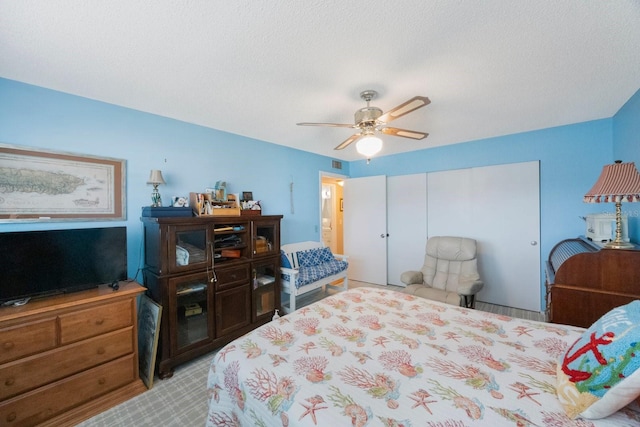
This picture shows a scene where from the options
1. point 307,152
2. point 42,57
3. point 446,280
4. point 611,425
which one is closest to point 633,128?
point 446,280

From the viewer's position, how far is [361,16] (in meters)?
1.29

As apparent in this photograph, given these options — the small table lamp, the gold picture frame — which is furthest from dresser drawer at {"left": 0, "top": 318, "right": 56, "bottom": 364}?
the small table lamp

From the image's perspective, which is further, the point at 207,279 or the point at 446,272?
the point at 446,272

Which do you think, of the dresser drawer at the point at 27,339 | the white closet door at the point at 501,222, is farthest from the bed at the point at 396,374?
the white closet door at the point at 501,222

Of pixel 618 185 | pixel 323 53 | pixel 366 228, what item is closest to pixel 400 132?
pixel 323 53

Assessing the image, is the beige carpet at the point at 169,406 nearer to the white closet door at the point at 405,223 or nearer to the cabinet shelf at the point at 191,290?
the cabinet shelf at the point at 191,290

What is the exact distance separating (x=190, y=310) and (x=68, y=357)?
838mm

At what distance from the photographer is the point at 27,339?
1.57 meters

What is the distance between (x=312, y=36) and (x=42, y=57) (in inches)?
67.3

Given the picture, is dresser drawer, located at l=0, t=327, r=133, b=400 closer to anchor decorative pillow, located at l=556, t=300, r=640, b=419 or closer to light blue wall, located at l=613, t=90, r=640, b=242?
anchor decorative pillow, located at l=556, t=300, r=640, b=419

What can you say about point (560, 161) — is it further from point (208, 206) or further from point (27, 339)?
point (27, 339)

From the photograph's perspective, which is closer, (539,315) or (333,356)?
(333,356)

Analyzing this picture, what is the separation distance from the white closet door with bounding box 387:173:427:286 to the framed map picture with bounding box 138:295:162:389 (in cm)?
Answer: 353

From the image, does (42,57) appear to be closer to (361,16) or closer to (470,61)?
(361,16)
